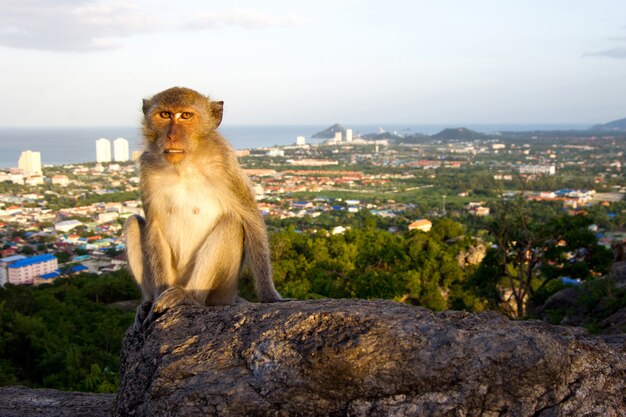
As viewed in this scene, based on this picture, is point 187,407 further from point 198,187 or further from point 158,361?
point 198,187

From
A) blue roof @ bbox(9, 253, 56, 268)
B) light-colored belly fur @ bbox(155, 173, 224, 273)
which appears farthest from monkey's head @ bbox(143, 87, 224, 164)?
blue roof @ bbox(9, 253, 56, 268)

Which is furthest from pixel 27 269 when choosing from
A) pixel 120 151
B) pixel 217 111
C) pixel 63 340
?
pixel 120 151

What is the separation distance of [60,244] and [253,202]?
33.7 meters

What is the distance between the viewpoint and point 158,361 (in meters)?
2.68

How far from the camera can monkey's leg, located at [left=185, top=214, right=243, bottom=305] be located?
3580 mm

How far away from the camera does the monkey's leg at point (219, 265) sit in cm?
358

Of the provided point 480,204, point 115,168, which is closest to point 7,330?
point 480,204

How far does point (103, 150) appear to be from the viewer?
268ft

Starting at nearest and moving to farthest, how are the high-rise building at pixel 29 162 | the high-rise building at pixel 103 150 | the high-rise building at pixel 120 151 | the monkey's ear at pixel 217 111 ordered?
1. the monkey's ear at pixel 217 111
2. the high-rise building at pixel 29 162
3. the high-rise building at pixel 120 151
4. the high-rise building at pixel 103 150

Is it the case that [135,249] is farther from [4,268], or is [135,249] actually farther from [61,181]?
[61,181]

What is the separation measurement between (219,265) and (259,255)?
283mm

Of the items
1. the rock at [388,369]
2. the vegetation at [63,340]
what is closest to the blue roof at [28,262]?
the vegetation at [63,340]

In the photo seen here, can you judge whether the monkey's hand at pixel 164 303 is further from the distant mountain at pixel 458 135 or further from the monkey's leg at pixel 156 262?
the distant mountain at pixel 458 135

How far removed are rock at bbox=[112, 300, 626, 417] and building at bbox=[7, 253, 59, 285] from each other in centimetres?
2548
